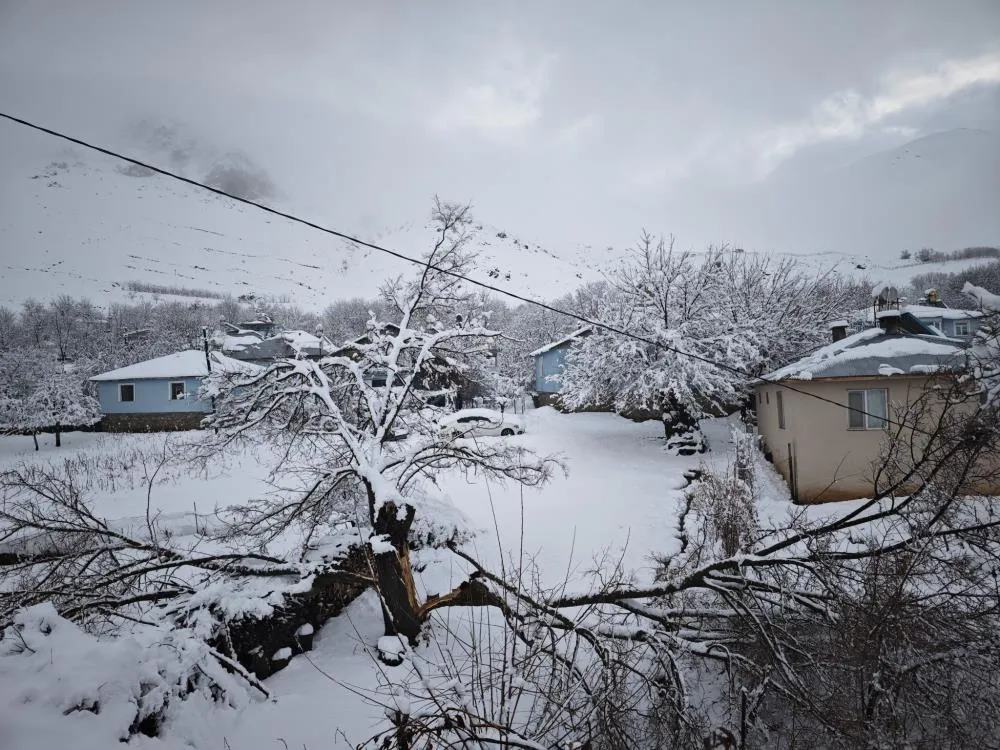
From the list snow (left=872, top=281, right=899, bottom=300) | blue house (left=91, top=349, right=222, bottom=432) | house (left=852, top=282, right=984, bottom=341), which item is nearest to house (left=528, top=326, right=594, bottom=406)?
house (left=852, top=282, right=984, bottom=341)

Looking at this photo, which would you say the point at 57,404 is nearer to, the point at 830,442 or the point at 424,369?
the point at 424,369

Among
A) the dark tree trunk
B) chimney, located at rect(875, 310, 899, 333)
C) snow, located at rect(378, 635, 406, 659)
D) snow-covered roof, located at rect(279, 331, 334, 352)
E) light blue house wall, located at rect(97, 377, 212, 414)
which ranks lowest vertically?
snow, located at rect(378, 635, 406, 659)

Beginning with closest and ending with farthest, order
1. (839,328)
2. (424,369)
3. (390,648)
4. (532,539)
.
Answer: (390,648)
(424,369)
(532,539)
(839,328)

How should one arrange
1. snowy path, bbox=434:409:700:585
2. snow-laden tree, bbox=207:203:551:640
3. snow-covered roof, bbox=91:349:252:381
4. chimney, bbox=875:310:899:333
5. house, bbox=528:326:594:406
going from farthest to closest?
1. house, bbox=528:326:594:406
2. snow-covered roof, bbox=91:349:252:381
3. chimney, bbox=875:310:899:333
4. snowy path, bbox=434:409:700:585
5. snow-laden tree, bbox=207:203:551:640

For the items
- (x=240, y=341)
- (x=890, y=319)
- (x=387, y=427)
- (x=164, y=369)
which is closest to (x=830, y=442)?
(x=890, y=319)

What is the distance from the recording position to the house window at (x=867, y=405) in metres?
11.0

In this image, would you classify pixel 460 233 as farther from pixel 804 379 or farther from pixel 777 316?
pixel 777 316

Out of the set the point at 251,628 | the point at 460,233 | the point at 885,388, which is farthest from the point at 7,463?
the point at 885,388

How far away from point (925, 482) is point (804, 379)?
817 cm

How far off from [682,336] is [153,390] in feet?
80.6

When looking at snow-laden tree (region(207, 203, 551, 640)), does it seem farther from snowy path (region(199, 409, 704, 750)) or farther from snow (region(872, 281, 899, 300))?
snow (region(872, 281, 899, 300))

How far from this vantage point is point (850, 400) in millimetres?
11219

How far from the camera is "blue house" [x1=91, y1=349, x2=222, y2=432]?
792 inches

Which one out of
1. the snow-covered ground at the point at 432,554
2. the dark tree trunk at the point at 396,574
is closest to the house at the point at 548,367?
the snow-covered ground at the point at 432,554
